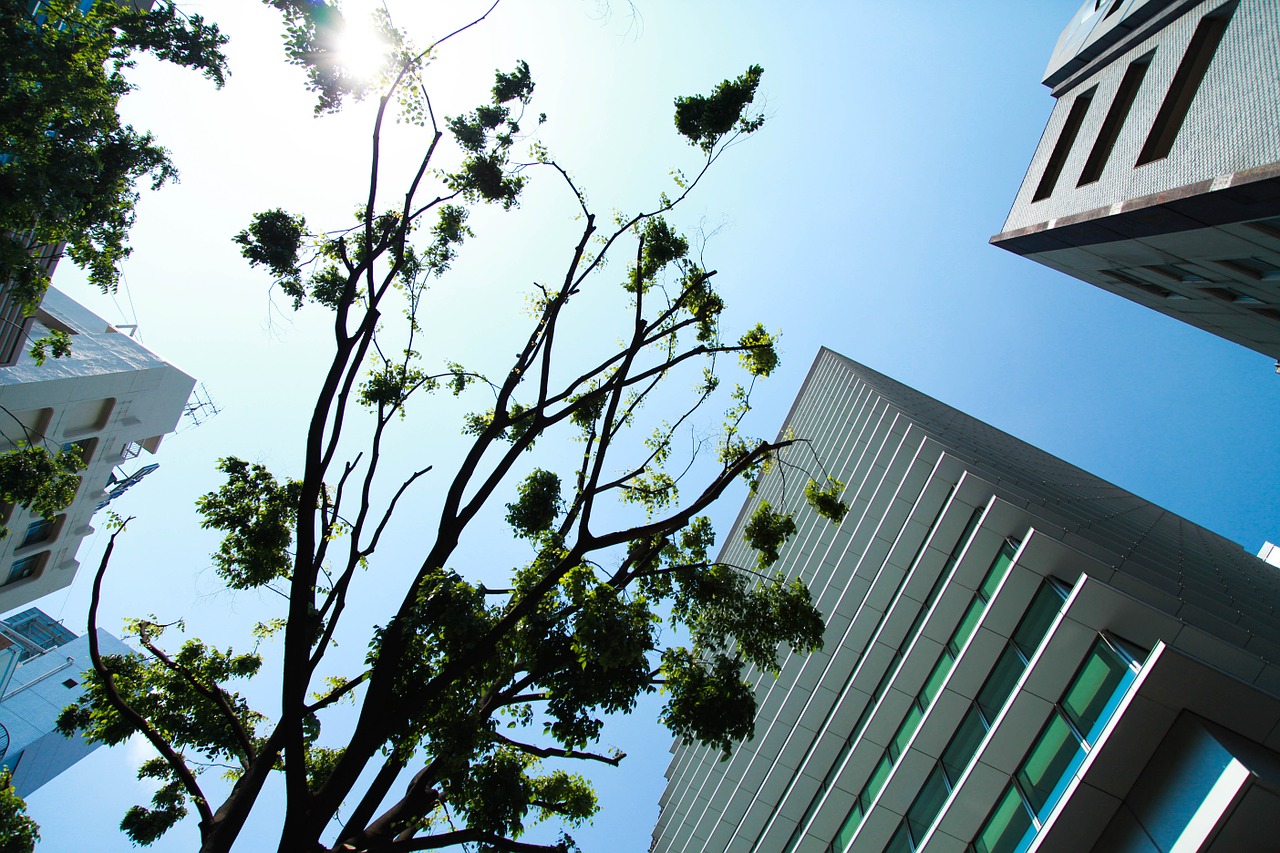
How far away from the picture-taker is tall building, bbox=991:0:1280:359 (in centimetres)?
1082

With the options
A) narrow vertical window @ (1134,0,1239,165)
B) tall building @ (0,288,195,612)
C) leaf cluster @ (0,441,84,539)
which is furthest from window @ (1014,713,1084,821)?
tall building @ (0,288,195,612)

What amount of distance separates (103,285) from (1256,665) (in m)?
23.1

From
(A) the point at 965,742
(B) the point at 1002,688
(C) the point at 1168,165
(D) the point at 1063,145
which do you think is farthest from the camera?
(D) the point at 1063,145

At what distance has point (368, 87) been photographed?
959cm

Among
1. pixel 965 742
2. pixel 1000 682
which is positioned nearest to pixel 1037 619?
pixel 1000 682

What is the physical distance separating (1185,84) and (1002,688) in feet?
47.5

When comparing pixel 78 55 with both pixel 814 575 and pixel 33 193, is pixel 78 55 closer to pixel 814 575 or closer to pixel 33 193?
pixel 33 193

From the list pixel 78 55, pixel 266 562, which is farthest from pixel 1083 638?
pixel 78 55

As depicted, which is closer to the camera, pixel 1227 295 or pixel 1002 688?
pixel 1002 688

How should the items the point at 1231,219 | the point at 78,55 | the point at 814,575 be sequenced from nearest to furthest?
1. the point at 78,55
2. the point at 1231,219
3. the point at 814,575

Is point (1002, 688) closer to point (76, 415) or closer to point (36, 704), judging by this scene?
point (76, 415)

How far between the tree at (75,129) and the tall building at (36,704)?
24.2 metres

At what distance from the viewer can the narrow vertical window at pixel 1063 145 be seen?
60.1 ft

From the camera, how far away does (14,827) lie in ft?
27.4
